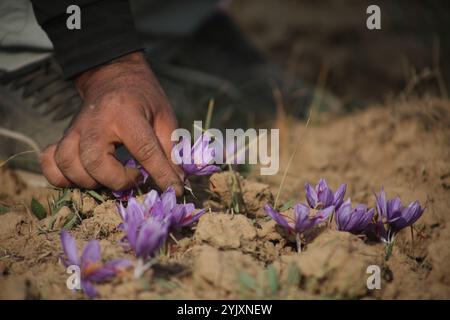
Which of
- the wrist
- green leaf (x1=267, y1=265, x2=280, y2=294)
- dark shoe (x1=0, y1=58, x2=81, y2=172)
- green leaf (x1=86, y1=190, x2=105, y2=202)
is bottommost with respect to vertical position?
green leaf (x1=267, y1=265, x2=280, y2=294)

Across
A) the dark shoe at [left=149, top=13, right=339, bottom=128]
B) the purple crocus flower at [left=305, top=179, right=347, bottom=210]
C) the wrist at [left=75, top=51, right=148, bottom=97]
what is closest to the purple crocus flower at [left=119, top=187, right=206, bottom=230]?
the purple crocus flower at [left=305, top=179, right=347, bottom=210]

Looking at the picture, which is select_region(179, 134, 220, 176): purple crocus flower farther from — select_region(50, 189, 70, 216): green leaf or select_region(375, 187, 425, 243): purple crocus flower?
select_region(375, 187, 425, 243): purple crocus flower

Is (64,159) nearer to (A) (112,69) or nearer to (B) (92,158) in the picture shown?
(B) (92,158)

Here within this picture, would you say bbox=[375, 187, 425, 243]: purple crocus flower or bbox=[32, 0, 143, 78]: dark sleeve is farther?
bbox=[32, 0, 143, 78]: dark sleeve

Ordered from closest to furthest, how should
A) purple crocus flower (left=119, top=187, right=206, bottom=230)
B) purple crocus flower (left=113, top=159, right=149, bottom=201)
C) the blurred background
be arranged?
purple crocus flower (left=119, top=187, right=206, bottom=230) < purple crocus flower (left=113, top=159, right=149, bottom=201) < the blurred background

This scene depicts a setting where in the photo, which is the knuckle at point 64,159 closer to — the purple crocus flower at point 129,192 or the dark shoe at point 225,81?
the purple crocus flower at point 129,192

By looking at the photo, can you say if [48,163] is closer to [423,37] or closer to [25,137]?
[25,137]

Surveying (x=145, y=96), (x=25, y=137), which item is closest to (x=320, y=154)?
(x=145, y=96)
